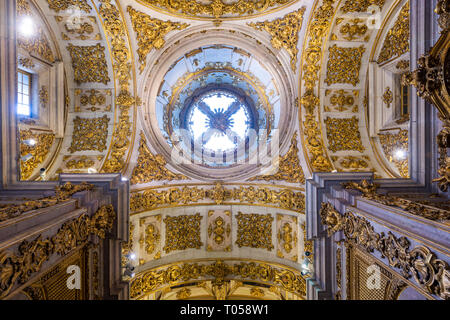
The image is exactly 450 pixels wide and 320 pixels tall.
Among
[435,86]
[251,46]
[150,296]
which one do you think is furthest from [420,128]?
[150,296]

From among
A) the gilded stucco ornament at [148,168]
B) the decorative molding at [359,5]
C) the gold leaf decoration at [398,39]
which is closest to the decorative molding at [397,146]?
the gold leaf decoration at [398,39]

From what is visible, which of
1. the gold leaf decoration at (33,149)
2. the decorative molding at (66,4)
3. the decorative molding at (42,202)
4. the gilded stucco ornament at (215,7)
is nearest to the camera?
the decorative molding at (42,202)

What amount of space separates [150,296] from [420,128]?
1188 cm

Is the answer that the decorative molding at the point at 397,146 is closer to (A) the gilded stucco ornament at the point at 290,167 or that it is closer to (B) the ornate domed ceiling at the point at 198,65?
(B) the ornate domed ceiling at the point at 198,65

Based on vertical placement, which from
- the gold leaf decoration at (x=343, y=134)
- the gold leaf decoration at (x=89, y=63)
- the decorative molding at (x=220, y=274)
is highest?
the gold leaf decoration at (x=89, y=63)

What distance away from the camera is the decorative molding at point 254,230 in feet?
38.1

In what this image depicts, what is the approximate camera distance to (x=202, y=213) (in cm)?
1194

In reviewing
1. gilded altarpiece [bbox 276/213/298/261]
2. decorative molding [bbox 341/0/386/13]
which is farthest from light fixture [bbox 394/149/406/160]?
decorative molding [bbox 341/0/386/13]

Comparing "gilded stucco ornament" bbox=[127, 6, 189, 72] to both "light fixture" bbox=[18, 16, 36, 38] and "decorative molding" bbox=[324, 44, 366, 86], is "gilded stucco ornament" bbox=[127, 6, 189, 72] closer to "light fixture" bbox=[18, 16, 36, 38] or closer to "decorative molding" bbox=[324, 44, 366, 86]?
"light fixture" bbox=[18, 16, 36, 38]

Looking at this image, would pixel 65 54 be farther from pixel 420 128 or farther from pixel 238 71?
pixel 420 128

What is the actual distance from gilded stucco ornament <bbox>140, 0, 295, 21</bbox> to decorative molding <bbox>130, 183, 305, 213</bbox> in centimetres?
753

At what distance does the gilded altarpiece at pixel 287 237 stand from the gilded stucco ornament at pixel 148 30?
31.0ft

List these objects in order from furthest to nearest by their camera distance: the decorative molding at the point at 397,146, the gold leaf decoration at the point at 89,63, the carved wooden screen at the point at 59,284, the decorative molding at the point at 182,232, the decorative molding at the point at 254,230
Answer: the decorative molding at the point at 254,230
the decorative molding at the point at 182,232
the gold leaf decoration at the point at 89,63
the decorative molding at the point at 397,146
the carved wooden screen at the point at 59,284

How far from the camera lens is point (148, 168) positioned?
11.0 m
